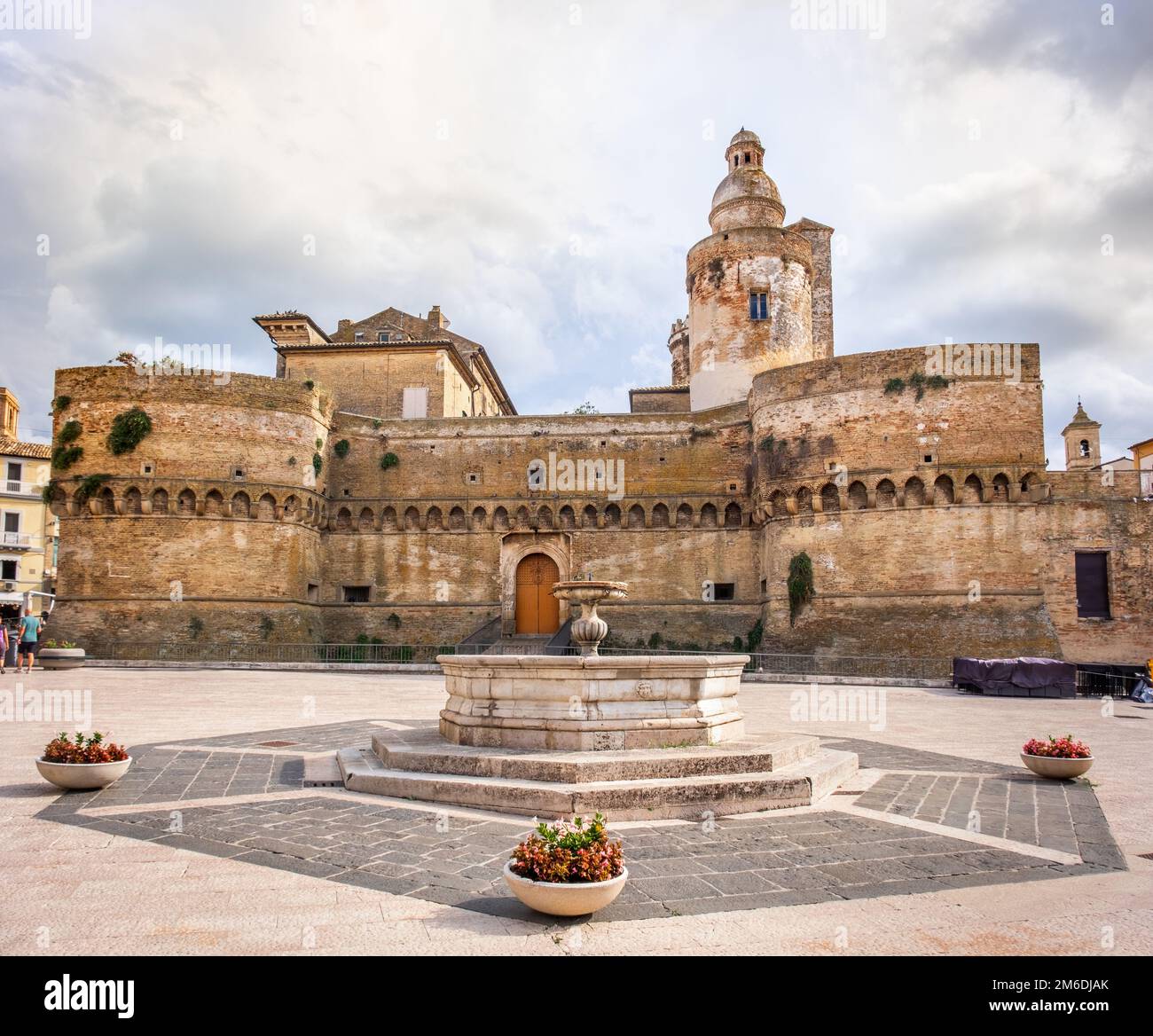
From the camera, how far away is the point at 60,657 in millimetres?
21812

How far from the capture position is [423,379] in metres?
35.6

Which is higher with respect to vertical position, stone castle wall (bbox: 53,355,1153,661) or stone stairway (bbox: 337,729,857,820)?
stone castle wall (bbox: 53,355,1153,661)

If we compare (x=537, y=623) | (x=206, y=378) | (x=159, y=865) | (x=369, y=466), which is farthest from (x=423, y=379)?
(x=159, y=865)

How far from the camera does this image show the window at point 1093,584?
76.8ft

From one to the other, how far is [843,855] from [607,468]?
23923 millimetres

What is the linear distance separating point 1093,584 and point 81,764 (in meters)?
24.6

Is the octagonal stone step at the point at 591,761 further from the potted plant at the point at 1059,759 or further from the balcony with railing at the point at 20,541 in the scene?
the balcony with railing at the point at 20,541

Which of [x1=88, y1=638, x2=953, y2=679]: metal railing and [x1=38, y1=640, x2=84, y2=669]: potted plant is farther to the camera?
[x1=88, y1=638, x2=953, y2=679]: metal railing

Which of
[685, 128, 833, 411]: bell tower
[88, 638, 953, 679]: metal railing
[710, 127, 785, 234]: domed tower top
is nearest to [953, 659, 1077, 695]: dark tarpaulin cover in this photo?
[88, 638, 953, 679]: metal railing

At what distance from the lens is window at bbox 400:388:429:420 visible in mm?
35375

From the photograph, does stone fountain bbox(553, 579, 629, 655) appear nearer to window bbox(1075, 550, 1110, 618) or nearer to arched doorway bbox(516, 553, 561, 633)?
arched doorway bbox(516, 553, 561, 633)

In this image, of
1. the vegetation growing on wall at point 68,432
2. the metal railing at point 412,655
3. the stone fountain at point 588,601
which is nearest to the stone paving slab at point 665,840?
the stone fountain at point 588,601

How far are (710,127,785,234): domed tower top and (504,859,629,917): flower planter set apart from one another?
3128 centimetres

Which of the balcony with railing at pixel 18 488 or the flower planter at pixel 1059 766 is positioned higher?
the balcony with railing at pixel 18 488
